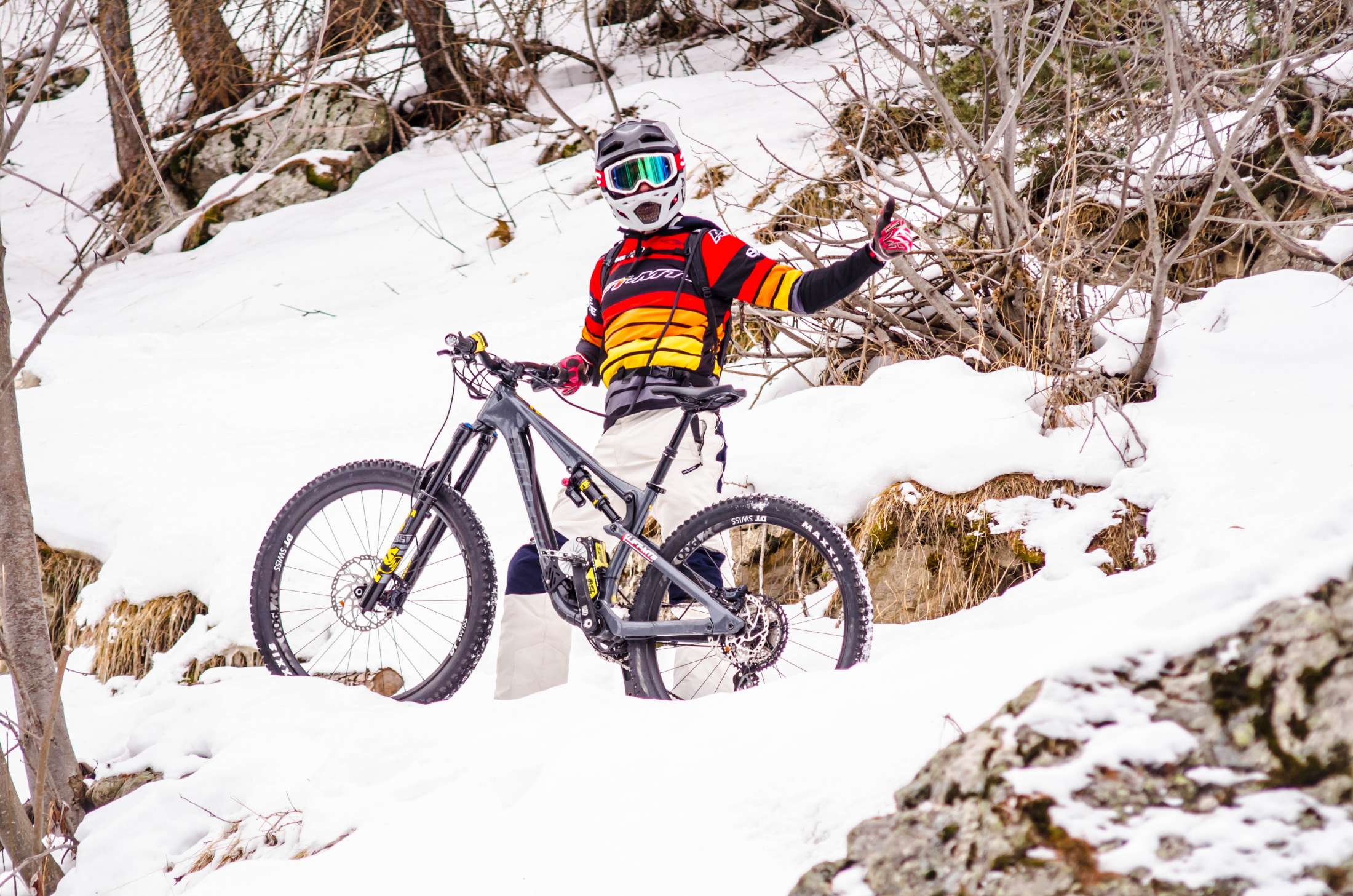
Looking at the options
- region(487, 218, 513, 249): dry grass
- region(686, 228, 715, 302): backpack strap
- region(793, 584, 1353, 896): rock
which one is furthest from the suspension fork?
region(487, 218, 513, 249): dry grass

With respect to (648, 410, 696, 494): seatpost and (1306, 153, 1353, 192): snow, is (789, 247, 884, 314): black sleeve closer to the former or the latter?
(648, 410, 696, 494): seatpost

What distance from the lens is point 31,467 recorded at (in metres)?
4.84

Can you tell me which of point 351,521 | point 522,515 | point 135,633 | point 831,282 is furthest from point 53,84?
point 831,282

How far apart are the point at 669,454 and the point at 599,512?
329 mm

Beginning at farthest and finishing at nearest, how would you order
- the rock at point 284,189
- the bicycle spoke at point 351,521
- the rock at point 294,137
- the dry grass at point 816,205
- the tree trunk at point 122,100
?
the rock at point 294,137 → the rock at point 284,189 → the tree trunk at point 122,100 → the dry grass at point 816,205 → the bicycle spoke at point 351,521

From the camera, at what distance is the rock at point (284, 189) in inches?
330

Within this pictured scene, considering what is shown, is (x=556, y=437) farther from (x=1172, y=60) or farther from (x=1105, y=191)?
(x=1105, y=191)

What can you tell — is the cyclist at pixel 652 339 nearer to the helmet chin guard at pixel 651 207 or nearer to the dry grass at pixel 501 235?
the helmet chin guard at pixel 651 207

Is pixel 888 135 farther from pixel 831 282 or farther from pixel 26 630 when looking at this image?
pixel 26 630

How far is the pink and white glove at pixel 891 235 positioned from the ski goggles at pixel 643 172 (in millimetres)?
740

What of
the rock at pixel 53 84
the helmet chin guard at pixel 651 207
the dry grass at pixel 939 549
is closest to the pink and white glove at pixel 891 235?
the helmet chin guard at pixel 651 207

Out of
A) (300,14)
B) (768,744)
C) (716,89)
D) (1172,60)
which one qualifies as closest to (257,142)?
(300,14)

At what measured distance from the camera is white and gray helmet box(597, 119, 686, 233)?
3.04 meters

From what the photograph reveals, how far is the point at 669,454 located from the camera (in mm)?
2828
